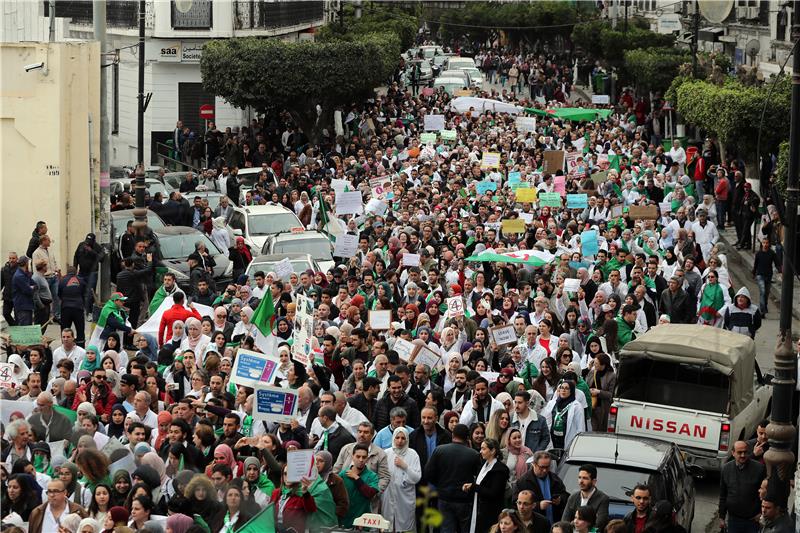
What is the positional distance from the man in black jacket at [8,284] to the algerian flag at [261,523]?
1144 cm

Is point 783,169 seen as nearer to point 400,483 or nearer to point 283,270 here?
point 283,270

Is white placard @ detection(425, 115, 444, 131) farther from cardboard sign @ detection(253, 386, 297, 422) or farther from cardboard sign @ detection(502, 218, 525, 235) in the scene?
cardboard sign @ detection(253, 386, 297, 422)

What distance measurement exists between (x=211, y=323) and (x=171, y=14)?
29.5 meters

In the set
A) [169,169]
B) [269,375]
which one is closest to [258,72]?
[169,169]

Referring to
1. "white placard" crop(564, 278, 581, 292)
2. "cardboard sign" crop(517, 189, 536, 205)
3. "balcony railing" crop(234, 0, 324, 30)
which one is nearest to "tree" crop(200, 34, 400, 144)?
"balcony railing" crop(234, 0, 324, 30)

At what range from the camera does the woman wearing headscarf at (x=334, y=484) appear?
11.7m

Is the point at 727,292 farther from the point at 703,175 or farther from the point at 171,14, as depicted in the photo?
the point at 171,14

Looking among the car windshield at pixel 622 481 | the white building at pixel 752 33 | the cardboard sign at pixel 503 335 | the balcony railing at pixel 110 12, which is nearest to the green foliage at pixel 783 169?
the cardboard sign at pixel 503 335

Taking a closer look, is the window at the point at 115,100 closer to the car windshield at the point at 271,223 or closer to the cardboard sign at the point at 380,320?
the car windshield at the point at 271,223

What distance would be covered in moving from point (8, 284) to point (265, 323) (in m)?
5.30

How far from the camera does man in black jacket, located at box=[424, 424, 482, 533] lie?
12.5 meters

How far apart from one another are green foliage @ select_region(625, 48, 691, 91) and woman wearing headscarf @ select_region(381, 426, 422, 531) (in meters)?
37.6

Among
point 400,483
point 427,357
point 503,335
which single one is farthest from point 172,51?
point 400,483

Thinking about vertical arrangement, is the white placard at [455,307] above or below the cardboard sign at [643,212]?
below
